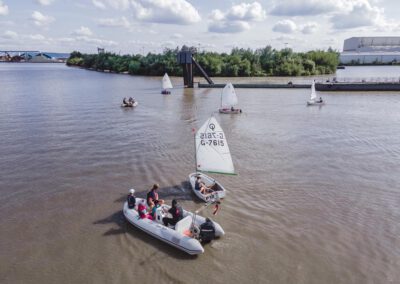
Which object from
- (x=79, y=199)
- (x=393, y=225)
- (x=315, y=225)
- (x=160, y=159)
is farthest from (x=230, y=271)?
(x=160, y=159)

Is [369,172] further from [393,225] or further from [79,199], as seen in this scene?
[79,199]

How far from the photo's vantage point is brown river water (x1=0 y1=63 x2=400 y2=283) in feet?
42.4

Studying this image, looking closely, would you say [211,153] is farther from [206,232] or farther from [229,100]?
[229,100]

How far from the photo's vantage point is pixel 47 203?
18219 millimetres

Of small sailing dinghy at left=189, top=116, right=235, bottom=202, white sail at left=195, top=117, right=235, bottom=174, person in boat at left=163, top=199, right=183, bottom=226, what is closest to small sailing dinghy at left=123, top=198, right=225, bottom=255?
person in boat at left=163, top=199, right=183, bottom=226

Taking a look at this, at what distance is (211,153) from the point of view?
19156 millimetres

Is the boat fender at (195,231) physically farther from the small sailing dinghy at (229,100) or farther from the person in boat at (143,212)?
the small sailing dinghy at (229,100)

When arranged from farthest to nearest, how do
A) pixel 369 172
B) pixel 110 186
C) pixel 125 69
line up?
pixel 125 69, pixel 369 172, pixel 110 186

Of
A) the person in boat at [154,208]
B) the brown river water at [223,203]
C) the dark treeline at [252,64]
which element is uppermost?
the dark treeline at [252,64]

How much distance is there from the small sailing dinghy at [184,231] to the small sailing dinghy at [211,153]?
3456 mm

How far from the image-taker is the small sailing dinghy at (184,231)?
1359cm

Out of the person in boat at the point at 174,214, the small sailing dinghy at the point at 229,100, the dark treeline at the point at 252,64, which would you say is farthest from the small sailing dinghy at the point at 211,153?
the dark treeline at the point at 252,64

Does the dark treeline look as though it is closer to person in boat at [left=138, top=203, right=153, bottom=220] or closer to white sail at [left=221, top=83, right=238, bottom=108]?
white sail at [left=221, top=83, right=238, bottom=108]

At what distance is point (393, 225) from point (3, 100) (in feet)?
191
